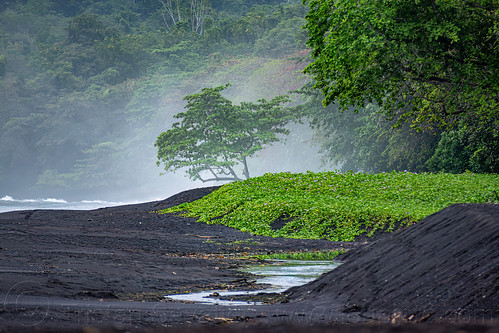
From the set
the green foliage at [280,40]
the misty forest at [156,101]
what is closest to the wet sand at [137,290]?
the misty forest at [156,101]

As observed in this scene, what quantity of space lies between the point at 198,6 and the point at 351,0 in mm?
73132

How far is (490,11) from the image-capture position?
13680mm

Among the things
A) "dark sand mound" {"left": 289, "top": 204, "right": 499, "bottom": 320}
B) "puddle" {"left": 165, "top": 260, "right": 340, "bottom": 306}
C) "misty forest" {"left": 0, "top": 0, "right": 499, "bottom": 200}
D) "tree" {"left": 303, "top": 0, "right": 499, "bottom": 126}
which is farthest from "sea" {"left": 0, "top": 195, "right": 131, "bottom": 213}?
"dark sand mound" {"left": 289, "top": 204, "right": 499, "bottom": 320}

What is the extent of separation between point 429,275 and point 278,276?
128 inches

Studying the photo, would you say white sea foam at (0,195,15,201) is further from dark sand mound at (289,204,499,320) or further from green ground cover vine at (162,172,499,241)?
dark sand mound at (289,204,499,320)

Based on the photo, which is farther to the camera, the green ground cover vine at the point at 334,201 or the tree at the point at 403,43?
the green ground cover vine at the point at 334,201

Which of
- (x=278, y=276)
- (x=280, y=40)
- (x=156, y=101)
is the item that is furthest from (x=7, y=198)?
(x=278, y=276)

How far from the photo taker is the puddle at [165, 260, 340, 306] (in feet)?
21.3

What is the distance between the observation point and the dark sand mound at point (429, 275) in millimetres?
5160

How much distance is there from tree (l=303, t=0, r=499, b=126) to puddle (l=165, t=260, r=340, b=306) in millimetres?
4986

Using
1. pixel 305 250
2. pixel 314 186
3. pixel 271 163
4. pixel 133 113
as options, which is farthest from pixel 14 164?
pixel 305 250

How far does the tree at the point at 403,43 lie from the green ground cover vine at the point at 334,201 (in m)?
3.78

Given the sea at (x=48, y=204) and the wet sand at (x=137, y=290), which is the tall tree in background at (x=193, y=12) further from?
the wet sand at (x=137, y=290)

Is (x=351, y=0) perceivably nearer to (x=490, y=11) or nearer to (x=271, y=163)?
(x=490, y=11)
